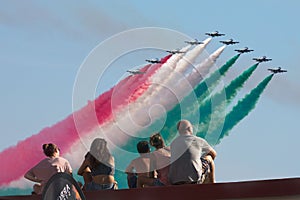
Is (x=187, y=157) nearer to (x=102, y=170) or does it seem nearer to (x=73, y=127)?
(x=102, y=170)

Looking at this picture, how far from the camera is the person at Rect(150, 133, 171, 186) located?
10.8 meters

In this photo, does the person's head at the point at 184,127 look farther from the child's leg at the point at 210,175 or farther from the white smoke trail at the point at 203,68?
the white smoke trail at the point at 203,68

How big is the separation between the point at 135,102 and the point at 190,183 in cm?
2897

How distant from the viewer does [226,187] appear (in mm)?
9383

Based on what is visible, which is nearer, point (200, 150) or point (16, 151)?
point (200, 150)

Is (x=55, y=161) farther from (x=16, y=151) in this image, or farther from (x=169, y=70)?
(x=16, y=151)

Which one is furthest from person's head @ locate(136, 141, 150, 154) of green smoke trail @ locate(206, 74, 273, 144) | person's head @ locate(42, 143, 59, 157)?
green smoke trail @ locate(206, 74, 273, 144)

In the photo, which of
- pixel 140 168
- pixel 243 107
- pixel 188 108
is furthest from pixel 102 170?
pixel 243 107

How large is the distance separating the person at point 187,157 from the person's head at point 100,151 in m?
0.77

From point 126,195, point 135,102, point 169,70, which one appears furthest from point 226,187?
point 135,102

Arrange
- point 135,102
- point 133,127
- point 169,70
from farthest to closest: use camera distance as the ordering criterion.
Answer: point 133,127
point 135,102
point 169,70

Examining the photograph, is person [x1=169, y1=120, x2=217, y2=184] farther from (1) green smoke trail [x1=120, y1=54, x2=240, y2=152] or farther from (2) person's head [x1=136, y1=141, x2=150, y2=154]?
(1) green smoke trail [x1=120, y1=54, x2=240, y2=152]

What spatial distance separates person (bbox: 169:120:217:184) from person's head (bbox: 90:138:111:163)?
771 millimetres

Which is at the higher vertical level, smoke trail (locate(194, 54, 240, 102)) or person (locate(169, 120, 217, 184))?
smoke trail (locate(194, 54, 240, 102))
